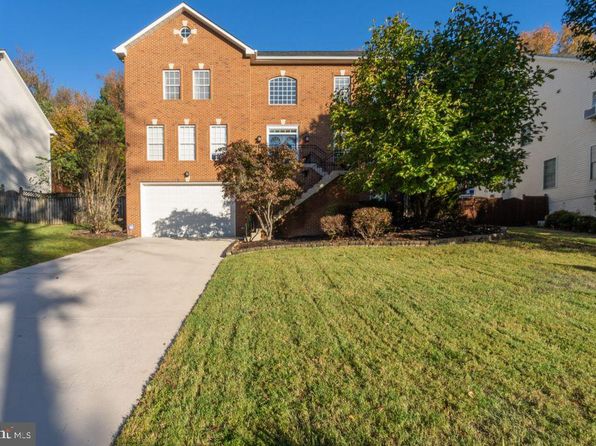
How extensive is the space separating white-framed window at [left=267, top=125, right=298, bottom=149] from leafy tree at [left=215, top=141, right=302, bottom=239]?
521cm

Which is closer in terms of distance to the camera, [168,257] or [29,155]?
[168,257]

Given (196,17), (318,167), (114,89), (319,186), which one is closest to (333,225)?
(319,186)

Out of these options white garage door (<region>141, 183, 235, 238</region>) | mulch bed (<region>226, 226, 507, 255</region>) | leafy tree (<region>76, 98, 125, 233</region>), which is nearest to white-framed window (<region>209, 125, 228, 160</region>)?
white garage door (<region>141, 183, 235, 238</region>)

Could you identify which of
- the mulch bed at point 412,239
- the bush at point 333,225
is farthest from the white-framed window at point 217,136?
the bush at point 333,225

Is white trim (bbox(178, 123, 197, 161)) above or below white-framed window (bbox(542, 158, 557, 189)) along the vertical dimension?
above

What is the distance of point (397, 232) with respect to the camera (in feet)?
36.0

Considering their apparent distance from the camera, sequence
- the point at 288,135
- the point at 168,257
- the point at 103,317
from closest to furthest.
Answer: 1. the point at 103,317
2. the point at 168,257
3. the point at 288,135

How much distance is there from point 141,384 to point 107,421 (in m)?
0.41

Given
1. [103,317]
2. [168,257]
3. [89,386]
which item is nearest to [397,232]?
[168,257]

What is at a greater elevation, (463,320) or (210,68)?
(210,68)

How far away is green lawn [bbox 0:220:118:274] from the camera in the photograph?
756 cm

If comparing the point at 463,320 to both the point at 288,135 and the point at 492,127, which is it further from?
the point at 288,135

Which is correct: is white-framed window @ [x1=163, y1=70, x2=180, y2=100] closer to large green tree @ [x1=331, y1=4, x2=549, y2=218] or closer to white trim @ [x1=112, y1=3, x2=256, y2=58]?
Result: white trim @ [x1=112, y1=3, x2=256, y2=58]

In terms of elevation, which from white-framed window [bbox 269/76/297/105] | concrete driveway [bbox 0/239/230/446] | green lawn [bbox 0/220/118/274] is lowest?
concrete driveway [bbox 0/239/230/446]
